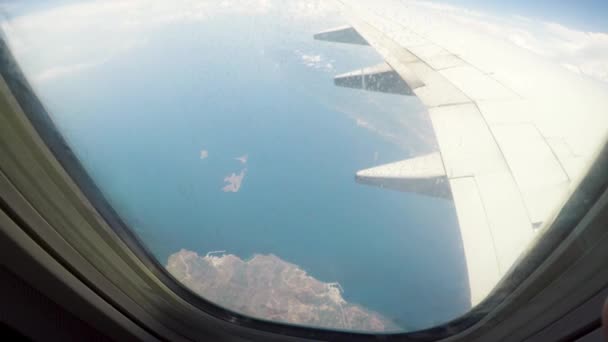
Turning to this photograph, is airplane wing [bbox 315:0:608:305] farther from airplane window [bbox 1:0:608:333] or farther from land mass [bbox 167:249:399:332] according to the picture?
land mass [bbox 167:249:399:332]

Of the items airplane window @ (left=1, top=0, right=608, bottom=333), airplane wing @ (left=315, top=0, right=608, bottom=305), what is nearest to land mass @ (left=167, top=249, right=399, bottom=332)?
airplane window @ (left=1, top=0, right=608, bottom=333)

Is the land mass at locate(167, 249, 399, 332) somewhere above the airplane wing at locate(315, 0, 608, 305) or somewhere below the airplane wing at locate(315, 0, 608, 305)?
below

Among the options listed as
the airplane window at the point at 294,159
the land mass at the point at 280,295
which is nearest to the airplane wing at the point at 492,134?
the airplane window at the point at 294,159

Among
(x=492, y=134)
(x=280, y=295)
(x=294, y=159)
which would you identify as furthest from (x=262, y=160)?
(x=492, y=134)

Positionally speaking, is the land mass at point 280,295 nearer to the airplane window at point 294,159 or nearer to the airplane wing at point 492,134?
the airplane window at point 294,159

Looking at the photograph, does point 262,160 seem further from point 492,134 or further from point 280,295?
point 492,134

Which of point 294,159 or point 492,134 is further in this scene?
point 492,134
